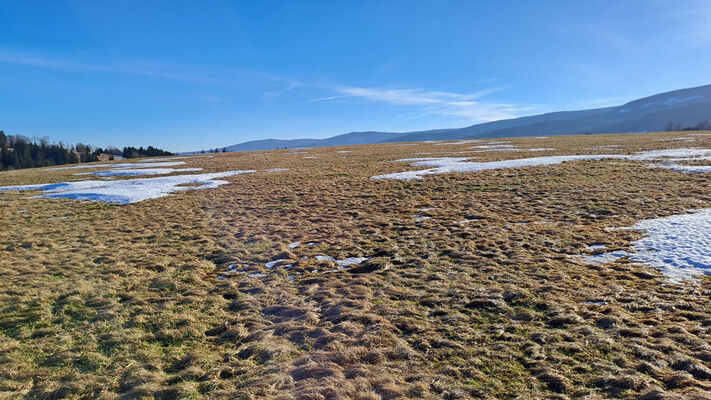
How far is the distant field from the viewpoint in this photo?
14.9 feet

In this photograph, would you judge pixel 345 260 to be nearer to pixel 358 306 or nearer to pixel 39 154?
pixel 358 306

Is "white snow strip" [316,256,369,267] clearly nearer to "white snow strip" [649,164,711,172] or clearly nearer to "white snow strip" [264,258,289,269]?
"white snow strip" [264,258,289,269]

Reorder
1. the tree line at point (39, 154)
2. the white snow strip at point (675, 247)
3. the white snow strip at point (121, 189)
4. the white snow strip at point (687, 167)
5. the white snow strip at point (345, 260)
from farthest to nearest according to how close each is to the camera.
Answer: the tree line at point (39, 154) → the white snow strip at point (687, 167) → the white snow strip at point (121, 189) → the white snow strip at point (345, 260) → the white snow strip at point (675, 247)

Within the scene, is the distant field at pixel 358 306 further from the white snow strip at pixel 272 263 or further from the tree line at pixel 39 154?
the tree line at pixel 39 154

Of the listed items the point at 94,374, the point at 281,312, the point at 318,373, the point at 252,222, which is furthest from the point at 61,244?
the point at 318,373

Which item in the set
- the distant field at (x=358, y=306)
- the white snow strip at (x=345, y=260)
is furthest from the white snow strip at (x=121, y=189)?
the white snow strip at (x=345, y=260)

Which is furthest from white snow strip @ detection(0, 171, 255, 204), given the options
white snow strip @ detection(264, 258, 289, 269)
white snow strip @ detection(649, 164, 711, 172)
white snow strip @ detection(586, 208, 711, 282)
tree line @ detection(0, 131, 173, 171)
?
tree line @ detection(0, 131, 173, 171)

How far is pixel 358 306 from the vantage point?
6699 millimetres

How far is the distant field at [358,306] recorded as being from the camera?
455 cm

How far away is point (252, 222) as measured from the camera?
1409 centimetres

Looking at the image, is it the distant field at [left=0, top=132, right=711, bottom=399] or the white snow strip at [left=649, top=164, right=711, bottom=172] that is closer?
Answer: the distant field at [left=0, top=132, right=711, bottom=399]

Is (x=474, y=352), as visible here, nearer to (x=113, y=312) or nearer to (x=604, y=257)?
(x=604, y=257)

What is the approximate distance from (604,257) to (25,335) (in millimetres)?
13304

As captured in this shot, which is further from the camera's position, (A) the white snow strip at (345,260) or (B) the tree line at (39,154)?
(B) the tree line at (39,154)
